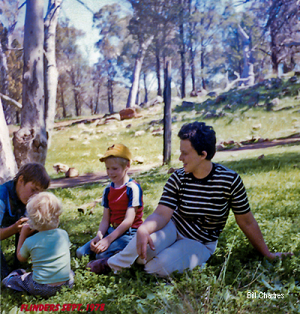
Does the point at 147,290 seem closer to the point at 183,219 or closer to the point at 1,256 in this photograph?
the point at 183,219

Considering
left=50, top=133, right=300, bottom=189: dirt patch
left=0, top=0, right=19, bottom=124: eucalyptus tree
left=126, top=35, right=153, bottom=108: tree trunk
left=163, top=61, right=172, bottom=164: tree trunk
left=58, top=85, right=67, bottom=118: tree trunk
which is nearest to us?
left=0, top=0, right=19, bottom=124: eucalyptus tree

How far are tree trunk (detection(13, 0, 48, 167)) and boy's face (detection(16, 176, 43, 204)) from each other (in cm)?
239

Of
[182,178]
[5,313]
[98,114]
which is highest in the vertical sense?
[98,114]

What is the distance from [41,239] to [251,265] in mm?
1468

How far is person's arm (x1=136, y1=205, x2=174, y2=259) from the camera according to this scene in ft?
6.98

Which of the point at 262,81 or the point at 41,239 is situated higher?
the point at 262,81

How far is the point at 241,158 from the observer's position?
20.9 ft

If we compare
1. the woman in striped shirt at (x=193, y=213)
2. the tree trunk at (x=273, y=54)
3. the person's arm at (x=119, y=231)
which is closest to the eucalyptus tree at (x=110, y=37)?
the tree trunk at (x=273, y=54)

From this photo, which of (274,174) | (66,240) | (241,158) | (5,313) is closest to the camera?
(5,313)

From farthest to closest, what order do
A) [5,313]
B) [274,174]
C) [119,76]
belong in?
[119,76], [274,174], [5,313]

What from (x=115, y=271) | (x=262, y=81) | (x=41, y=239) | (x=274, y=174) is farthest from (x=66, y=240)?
(x=262, y=81)

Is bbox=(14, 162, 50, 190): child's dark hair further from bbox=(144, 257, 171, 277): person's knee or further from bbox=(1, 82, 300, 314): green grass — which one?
bbox=(144, 257, 171, 277): person's knee

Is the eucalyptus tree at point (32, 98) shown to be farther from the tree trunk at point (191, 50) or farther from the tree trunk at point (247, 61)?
the tree trunk at point (247, 61)

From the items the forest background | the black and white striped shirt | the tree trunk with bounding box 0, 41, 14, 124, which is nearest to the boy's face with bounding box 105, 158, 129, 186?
the black and white striped shirt
